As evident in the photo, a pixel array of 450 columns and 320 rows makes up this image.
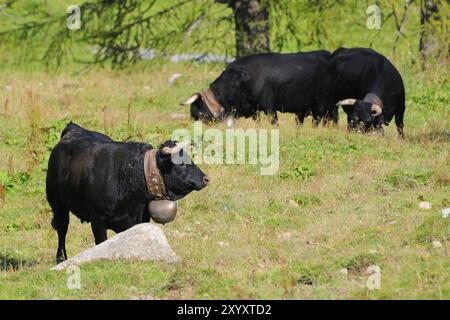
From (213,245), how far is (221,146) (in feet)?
15.0

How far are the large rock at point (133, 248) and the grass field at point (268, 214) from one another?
0.15 metres

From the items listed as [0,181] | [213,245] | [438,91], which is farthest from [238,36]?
[213,245]

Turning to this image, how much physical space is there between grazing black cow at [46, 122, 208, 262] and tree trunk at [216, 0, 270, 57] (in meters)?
12.4

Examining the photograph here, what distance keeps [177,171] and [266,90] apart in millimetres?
9440

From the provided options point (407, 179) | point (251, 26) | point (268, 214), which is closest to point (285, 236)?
point (268, 214)

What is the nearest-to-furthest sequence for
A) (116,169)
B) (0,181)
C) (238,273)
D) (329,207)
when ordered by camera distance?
(238,273), (116,169), (329,207), (0,181)

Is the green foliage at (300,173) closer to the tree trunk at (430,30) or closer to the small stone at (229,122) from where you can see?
the small stone at (229,122)

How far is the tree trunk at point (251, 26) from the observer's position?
77.3 feet

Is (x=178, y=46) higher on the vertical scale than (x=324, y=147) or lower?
higher

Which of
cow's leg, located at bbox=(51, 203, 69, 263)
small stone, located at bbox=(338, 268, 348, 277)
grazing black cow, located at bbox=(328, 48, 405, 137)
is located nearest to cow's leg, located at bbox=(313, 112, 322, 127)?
grazing black cow, located at bbox=(328, 48, 405, 137)

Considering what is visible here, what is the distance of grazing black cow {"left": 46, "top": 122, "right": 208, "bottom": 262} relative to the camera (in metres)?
10.8

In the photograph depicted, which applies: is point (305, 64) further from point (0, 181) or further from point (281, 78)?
point (0, 181)

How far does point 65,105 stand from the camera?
19.8m

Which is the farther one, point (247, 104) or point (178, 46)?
point (178, 46)
